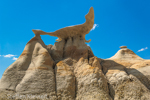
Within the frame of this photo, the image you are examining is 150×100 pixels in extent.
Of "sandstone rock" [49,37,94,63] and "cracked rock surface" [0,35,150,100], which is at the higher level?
"sandstone rock" [49,37,94,63]

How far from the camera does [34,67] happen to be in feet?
38.8

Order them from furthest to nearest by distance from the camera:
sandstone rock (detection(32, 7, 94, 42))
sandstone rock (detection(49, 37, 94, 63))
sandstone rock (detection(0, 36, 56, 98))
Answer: sandstone rock (detection(32, 7, 94, 42)), sandstone rock (detection(49, 37, 94, 63)), sandstone rock (detection(0, 36, 56, 98))

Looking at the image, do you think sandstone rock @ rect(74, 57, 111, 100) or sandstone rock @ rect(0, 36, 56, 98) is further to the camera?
sandstone rock @ rect(0, 36, 56, 98)

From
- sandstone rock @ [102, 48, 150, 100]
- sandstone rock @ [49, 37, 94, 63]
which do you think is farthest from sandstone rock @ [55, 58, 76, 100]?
sandstone rock @ [102, 48, 150, 100]

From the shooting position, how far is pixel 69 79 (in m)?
11.3

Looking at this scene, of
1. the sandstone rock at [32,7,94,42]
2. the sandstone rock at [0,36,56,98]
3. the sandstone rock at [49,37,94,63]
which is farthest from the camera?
the sandstone rock at [32,7,94,42]

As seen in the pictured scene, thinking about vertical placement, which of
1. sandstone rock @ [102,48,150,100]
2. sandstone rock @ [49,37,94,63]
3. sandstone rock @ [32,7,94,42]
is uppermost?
sandstone rock @ [32,7,94,42]

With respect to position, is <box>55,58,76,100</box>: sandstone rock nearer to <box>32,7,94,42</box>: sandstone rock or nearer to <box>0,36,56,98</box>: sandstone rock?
<box>0,36,56,98</box>: sandstone rock

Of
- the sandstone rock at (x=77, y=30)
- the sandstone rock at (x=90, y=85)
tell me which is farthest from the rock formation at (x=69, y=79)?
the sandstone rock at (x=77, y=30)

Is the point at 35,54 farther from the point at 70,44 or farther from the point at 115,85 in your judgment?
the point at 115,85

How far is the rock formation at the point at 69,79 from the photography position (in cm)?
1016

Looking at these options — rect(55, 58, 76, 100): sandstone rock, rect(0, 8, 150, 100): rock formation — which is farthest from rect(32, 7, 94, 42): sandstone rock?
rect(55, 58, 76, 100): sandstone rock

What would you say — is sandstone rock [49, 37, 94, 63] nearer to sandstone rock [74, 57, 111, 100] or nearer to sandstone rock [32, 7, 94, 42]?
sandstone rock [32, 7, 94, 42]

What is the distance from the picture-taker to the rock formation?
1016 centimetres
